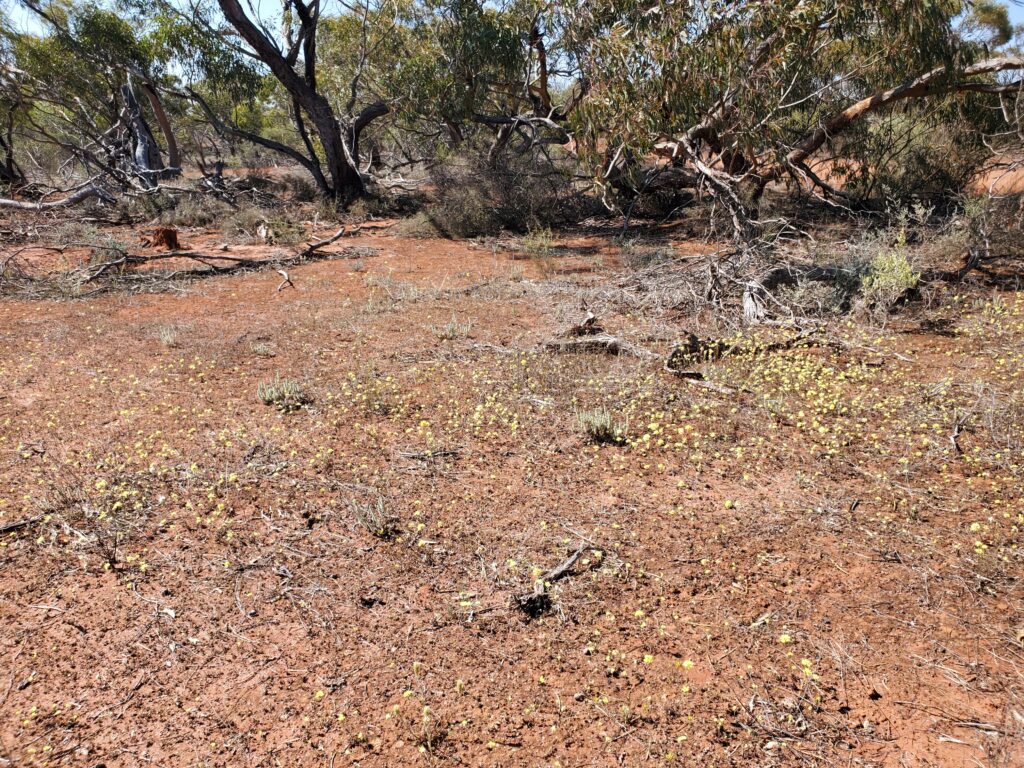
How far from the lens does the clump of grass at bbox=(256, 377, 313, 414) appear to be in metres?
5.01

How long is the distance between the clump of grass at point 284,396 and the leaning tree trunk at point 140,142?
1366cm

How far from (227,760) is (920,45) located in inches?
409

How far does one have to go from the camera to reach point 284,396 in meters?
5.07

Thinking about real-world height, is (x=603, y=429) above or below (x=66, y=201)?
below

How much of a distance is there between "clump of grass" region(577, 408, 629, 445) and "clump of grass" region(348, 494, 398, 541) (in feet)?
5.02

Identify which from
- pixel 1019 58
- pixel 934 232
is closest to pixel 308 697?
pixel 934 232

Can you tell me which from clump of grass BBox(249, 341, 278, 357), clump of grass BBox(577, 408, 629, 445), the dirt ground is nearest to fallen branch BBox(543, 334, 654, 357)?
the dirt ground

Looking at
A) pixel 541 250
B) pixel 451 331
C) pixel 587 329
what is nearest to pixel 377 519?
pixel 451 331

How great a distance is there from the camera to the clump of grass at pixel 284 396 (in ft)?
16.4

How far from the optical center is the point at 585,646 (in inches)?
106

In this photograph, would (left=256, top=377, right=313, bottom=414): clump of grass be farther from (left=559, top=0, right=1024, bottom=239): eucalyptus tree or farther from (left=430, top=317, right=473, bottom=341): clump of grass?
(left=559, top=0, right=1024, bottom=239): eucalyptus tree

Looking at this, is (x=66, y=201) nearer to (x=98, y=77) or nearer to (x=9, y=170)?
(x=98, y=77)

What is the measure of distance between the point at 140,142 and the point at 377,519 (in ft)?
58.3

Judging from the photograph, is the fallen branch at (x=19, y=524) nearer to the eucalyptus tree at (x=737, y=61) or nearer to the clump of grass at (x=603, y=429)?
the clump of grass at (x=603, y=429)
